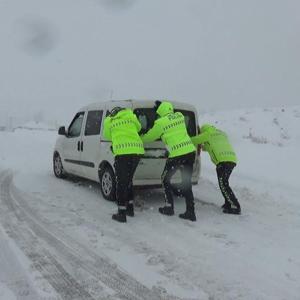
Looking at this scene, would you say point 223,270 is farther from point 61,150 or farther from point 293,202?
point 61,150

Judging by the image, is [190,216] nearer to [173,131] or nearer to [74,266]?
[173,131]

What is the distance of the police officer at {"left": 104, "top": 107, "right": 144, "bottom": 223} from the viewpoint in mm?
7332

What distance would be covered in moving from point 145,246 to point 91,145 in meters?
3.83

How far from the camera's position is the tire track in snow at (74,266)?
172 inches

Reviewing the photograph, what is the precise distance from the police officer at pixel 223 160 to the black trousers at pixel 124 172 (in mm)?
1352

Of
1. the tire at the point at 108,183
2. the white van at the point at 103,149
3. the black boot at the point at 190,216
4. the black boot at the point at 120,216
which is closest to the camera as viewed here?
the black boot at the point at 120,216

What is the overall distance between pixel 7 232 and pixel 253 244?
3213 mm

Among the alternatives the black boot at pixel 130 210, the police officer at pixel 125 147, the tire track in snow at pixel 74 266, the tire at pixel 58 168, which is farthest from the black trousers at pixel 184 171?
the tire at pixel 58 168

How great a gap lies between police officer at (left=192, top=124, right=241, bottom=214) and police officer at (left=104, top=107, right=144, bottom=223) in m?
1.29

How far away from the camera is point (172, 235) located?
6.39m

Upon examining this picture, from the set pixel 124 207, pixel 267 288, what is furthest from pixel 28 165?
pixel 267 288

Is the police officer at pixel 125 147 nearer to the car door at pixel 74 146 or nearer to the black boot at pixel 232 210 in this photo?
Result: the black boot at pixel 232 210

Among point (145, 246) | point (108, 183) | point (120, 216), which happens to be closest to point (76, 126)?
point (108, 183)

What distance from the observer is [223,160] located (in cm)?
798
